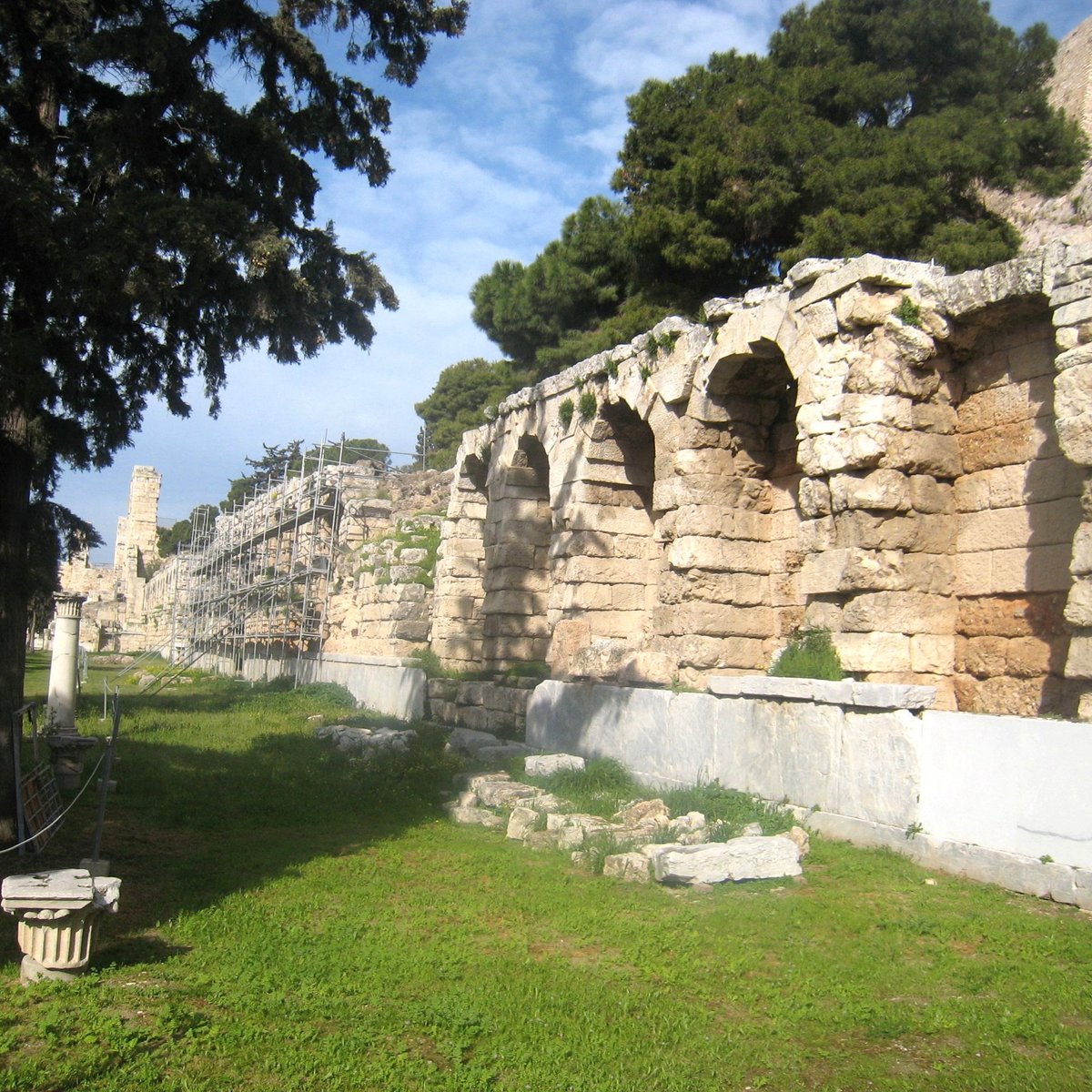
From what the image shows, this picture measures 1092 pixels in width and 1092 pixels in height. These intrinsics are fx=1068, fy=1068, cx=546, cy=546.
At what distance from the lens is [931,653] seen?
8.38 metres

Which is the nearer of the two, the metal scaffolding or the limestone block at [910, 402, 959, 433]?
the limestone block at [910, 402, 959, 433]

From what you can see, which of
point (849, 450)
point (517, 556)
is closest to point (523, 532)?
point (517, 556)

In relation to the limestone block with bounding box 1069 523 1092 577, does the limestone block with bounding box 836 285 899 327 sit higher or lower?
higher

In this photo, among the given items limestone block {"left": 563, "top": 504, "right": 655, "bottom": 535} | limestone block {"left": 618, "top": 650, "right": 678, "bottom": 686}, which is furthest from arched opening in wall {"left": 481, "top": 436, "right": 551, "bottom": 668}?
limestone block {"left": 618, "top": 650, "right": 678, "bottom": 686}

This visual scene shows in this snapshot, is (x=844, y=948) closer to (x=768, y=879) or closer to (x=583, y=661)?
(x=768, y=879)

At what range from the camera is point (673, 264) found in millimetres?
17438

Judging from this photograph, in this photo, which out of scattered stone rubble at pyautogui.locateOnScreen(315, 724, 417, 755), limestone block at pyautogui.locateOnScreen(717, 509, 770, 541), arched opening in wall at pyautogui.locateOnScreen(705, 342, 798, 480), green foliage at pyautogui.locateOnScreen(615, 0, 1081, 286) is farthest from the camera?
green foliage at pyautogui.locateOnScreen(615, 0, 1081, 286)

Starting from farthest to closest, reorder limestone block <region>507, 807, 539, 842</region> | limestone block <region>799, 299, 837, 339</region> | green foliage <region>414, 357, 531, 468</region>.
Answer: green foliage <region>414, 357, 531, 468</region>, limestone block <region>799, 299, 837, 339</region>, limestone block <region>507, 807, 539, 842</region>

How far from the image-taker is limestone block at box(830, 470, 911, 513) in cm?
830

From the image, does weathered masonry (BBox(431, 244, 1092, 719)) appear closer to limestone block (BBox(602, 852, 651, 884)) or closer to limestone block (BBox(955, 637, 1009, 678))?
limestone block (BBox(955, 637, 1009, 678))

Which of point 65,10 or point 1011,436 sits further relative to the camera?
point 1011,436

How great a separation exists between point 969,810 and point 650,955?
229 cm

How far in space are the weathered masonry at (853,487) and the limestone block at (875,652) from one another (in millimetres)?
16

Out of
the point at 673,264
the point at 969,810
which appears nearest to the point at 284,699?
the point at 673,264
